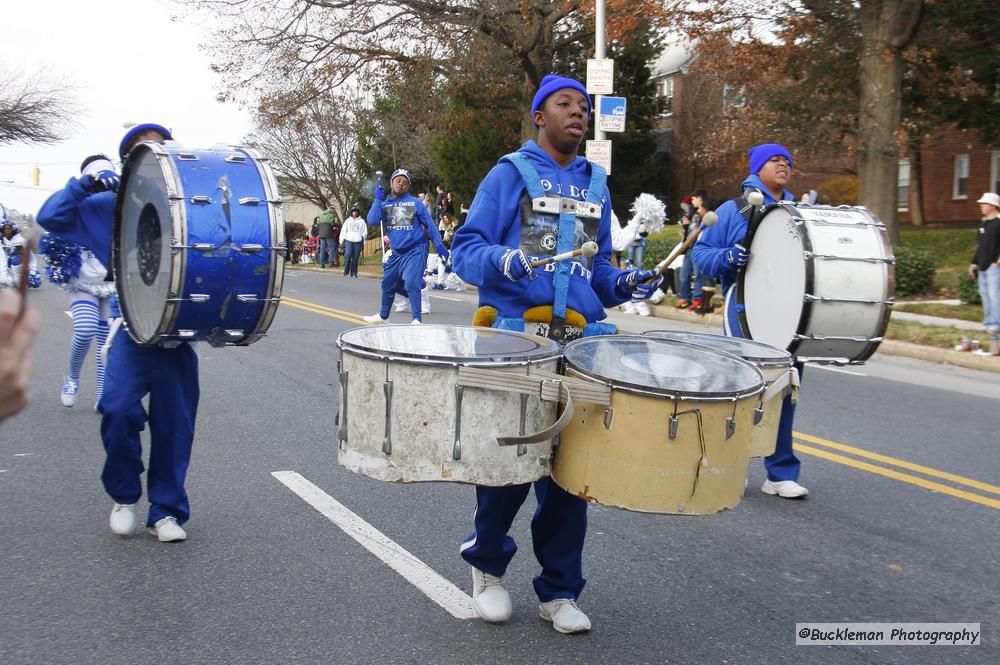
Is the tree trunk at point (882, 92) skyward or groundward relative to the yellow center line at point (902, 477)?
skyward

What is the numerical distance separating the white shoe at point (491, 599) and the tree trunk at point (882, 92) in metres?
16.0

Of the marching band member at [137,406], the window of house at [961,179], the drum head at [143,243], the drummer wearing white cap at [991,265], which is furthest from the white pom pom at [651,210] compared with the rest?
the window of house at [961,179]

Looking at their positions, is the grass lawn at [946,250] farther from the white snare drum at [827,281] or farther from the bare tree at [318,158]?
the bare tree at [318,158]

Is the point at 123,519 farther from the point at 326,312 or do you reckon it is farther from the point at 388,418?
the point at 326,312

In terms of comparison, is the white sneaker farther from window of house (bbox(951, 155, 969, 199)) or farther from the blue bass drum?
window of house (bbox(951, 155, 969, 199))

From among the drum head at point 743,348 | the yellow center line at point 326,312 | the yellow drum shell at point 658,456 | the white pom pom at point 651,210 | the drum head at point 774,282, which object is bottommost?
the yellow center line at point 326,312

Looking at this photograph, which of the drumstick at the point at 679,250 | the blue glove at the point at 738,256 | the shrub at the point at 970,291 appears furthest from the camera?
the shrub at the point at 970,291

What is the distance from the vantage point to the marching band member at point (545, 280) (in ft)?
12.1

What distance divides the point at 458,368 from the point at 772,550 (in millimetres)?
2598

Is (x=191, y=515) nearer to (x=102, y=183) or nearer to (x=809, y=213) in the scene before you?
(x=102, y=183)

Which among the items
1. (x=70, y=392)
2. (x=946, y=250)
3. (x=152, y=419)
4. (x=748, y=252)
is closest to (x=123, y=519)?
(x=152, y=419)

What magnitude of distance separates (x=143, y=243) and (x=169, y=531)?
1422mm

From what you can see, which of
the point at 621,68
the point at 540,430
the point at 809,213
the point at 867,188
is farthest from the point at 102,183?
the point at 621,68

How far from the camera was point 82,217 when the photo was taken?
4965mm
